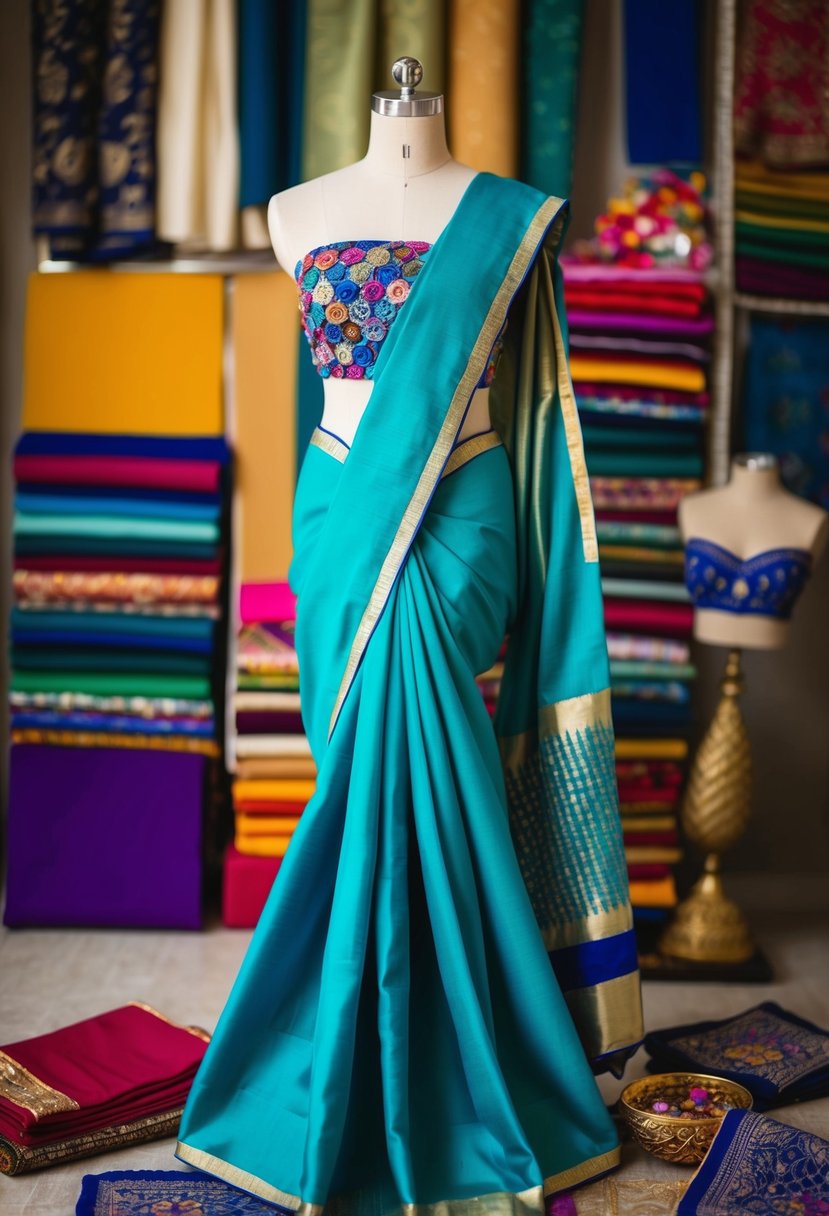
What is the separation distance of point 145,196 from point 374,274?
1316 millimetres

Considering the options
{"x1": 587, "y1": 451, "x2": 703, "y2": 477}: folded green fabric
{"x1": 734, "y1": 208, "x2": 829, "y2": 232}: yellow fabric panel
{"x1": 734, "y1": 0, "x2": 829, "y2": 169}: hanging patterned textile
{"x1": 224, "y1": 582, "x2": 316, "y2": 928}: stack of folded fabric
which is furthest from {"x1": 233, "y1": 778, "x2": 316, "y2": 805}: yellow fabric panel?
{"x1": 734, "y1": 0, "x2": 829, "y2": 169}: hanging patterned textile

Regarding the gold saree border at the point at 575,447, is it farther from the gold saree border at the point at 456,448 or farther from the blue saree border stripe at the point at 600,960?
the blue saree border stripe at the point at 600,960

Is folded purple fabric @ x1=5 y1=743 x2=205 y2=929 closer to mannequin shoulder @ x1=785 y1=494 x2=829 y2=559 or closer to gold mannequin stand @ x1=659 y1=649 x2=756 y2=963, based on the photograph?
gold mannequin stand @ x1=659 y1=649 x2=756 y2=963

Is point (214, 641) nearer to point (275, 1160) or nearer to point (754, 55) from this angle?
point (275, 1160)

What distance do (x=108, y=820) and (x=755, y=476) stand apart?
172 cm

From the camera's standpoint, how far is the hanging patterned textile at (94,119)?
11.3 feet

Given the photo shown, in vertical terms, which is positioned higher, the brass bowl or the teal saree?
the teal saree

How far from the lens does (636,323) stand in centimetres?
339

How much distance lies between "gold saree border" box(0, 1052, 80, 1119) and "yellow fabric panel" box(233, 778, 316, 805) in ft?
3.43

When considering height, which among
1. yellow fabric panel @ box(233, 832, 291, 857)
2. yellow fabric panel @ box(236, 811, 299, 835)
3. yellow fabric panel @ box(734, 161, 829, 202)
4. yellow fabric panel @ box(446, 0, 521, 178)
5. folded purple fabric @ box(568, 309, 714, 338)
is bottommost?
yellow fabric panel @ box(233, 832, 291, 857)

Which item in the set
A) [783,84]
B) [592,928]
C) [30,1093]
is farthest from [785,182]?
[30,1093]

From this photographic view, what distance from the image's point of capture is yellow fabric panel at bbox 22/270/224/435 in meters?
3.61

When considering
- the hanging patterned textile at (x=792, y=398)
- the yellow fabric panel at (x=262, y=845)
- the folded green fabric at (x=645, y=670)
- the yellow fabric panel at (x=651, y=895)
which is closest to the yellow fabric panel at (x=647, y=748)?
the folded green fabric at (x=645, y=670)

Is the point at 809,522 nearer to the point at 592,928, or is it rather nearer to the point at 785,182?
the point at 785,182
